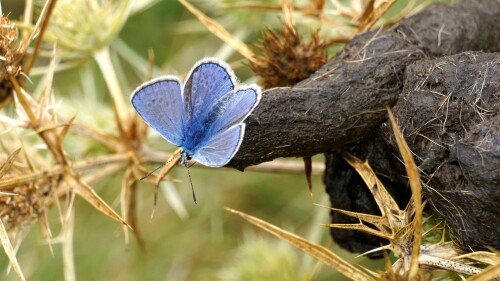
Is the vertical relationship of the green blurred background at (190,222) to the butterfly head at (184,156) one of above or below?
below

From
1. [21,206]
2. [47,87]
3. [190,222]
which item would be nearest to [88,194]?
[21,206]

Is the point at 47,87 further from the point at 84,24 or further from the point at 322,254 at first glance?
the point at 322,254

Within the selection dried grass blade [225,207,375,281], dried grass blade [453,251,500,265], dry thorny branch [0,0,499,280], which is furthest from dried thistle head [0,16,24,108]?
dried grass blade [453,251,500,265]

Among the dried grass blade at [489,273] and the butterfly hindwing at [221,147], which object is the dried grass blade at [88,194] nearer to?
the butterfly hindwing at [221,147]

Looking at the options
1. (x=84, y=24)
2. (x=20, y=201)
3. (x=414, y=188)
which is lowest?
(x=20, y=201)

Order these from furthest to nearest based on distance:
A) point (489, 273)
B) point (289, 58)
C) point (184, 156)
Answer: point (289, 58), point (184, 156), point (489, 273)

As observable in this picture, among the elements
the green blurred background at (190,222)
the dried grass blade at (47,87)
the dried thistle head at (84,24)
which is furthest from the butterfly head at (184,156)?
the green blurred background at (190,222)

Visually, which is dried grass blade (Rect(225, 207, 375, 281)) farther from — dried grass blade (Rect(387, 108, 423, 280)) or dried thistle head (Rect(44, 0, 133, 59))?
dried thistle head (Rect(44, 0, 133, 59))

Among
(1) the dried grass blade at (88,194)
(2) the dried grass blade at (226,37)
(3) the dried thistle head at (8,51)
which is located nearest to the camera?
(3) the dried thistle head at (8,51)

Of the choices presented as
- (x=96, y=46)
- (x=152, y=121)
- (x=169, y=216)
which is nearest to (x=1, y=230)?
(x=152, y=121)
